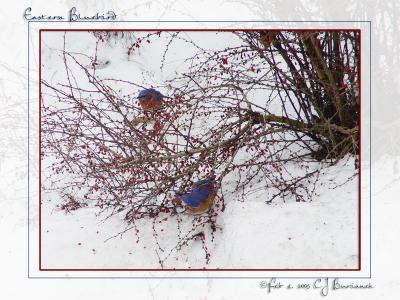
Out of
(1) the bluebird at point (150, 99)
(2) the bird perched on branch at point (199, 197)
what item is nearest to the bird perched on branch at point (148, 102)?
(1) the bluebird at point (150, 99)

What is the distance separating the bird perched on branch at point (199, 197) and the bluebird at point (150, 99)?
423 mm

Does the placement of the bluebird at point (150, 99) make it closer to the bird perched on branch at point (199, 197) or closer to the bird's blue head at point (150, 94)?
the bird's blue head at point (150, 94)

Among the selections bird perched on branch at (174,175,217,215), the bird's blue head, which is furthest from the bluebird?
bird perched on branch at (174,175,217,215)

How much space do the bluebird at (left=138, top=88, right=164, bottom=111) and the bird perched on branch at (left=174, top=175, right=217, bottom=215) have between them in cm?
42

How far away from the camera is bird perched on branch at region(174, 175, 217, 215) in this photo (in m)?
2.45

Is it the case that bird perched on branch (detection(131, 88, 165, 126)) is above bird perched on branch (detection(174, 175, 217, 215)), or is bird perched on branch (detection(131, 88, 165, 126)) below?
above

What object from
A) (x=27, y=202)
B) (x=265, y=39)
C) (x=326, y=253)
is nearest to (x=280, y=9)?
(x=265, y=39)

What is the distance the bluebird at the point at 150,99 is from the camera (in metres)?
2.50

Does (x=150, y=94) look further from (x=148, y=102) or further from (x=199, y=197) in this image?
(x=199, y=197)

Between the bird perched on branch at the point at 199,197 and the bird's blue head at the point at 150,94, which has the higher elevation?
the bird's blue head at the point at 150,94

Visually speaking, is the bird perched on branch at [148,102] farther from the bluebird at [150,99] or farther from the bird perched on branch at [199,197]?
the bird perched on branch at [199,197]

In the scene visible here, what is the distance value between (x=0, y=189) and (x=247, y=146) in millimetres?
1175

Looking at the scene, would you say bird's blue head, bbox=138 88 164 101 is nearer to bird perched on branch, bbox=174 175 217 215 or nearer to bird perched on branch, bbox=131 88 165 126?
bird perched on branch, bbox=131 88 165 126

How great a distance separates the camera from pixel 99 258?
2361 millimetres
